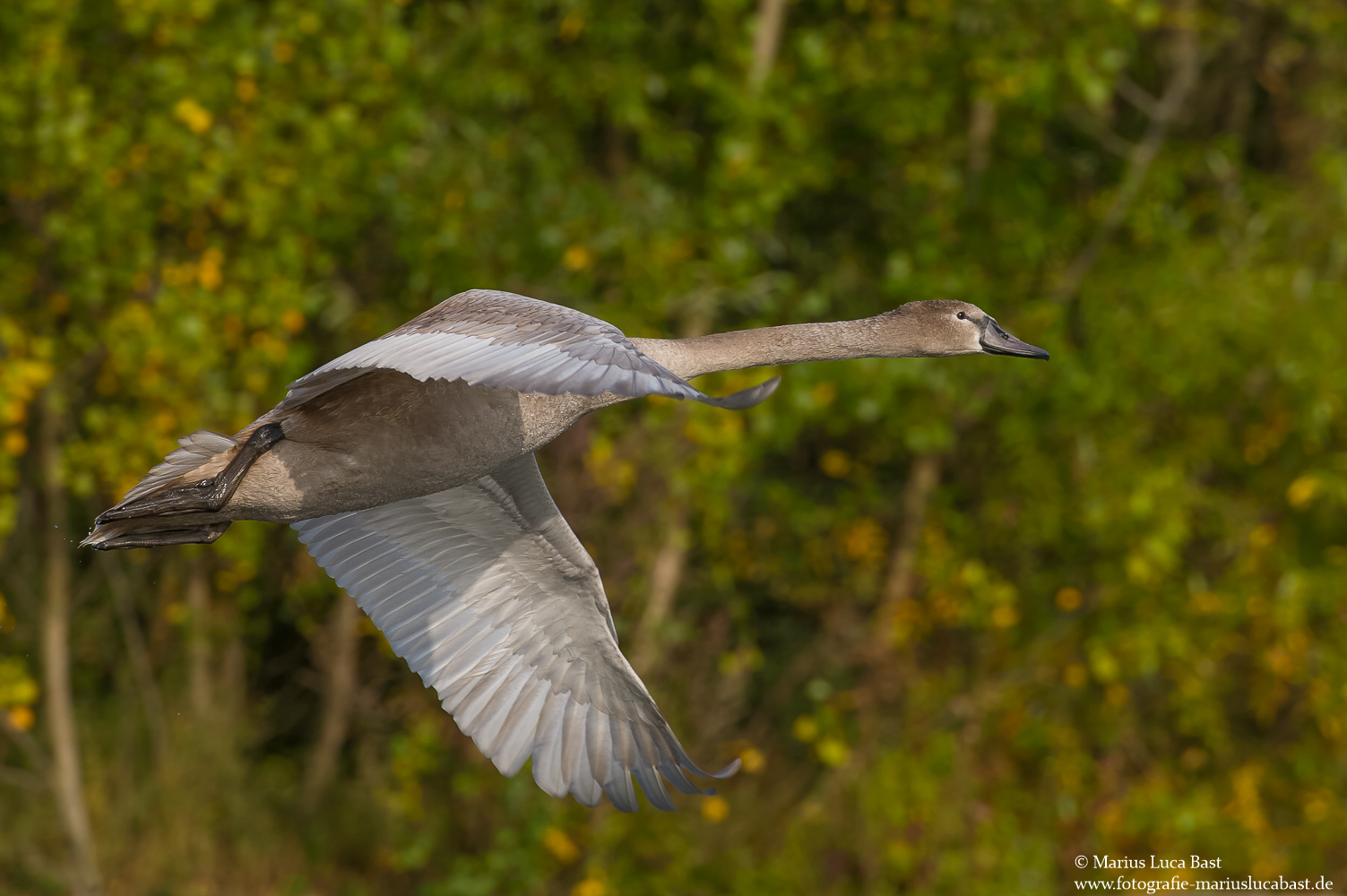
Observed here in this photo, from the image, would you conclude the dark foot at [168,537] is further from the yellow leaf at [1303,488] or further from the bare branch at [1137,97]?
the bare branch at [1137,97]

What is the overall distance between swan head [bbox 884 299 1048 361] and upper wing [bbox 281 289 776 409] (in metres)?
1.10

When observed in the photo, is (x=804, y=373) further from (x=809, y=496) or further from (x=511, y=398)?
(x=511, y=398)

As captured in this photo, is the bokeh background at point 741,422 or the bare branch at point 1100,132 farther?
the bare branch at point 1100,132

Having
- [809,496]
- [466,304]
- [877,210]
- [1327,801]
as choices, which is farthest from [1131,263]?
[466,304]

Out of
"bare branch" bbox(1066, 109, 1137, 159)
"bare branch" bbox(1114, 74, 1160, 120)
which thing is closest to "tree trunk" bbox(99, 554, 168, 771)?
"bare branch" bbox(1066, 109, 1137, 159)

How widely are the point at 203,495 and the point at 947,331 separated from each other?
6.93 feet

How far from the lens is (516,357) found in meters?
3.08

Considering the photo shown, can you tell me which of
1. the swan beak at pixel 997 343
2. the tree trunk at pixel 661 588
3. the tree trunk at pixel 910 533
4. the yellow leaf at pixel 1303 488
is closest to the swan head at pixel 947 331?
the swan beak at pixel 997 343

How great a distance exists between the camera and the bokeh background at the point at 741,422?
6391 mm

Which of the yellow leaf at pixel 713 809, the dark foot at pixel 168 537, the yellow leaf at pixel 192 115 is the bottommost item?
the yellow leaf at pixel 713 809

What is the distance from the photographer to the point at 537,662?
4.52 m

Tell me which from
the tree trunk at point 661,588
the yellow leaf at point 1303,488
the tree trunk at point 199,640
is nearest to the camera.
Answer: the tree trunk at point 661,588

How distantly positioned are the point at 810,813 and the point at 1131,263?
3861 millimetres

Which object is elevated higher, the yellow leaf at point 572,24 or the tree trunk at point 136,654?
the yellow leaf at point 572,24
